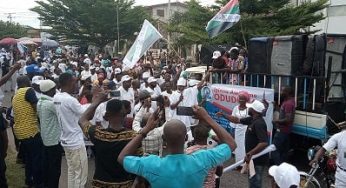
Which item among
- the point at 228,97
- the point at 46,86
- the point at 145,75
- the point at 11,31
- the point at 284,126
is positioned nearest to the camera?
the point at 46,86

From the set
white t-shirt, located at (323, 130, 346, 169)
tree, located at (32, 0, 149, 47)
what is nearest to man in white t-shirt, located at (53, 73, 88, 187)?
white t-shirt, located at (323, 130, 346, 169)

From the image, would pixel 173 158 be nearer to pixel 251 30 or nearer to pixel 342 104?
pixel 342 104

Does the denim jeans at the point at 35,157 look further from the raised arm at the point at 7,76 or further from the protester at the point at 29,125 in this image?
the raised arm at the point at 7,76

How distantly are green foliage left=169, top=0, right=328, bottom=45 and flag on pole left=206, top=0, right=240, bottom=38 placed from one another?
995cm

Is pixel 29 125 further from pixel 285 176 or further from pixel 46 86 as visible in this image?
pixel 285 176

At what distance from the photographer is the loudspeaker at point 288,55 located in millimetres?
8609

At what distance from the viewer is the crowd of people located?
3.03 meters

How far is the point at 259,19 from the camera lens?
70.4ft

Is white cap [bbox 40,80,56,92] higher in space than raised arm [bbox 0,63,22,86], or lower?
lower

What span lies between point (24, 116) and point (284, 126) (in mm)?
4365

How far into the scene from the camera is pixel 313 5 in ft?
74.2

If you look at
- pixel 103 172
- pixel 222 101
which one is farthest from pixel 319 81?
pixel 103 172

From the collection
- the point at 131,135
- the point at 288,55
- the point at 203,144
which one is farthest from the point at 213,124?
the point at 288,55

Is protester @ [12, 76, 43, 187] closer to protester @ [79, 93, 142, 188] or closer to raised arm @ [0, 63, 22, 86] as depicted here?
raised arm @ [0, 63, 22, 86]
